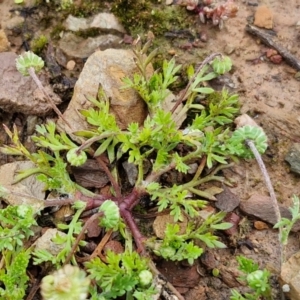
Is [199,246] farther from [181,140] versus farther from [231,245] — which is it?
[181,140]

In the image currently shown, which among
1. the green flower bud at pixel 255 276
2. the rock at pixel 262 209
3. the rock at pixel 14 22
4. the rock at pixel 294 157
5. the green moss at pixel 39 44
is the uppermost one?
the rock at pixel 14 22

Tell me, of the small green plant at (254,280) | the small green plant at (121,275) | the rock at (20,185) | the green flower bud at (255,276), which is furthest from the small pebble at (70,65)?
the green flower bud at (255,276)

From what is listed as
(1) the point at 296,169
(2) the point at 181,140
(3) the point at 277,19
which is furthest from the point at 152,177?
(3) the point at 277,19

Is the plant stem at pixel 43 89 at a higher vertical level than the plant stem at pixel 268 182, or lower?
higher

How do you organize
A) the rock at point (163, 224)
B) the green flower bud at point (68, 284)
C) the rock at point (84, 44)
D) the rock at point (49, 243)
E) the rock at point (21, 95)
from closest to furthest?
the green flower bud at point (68, 284)
the rock at point (49, 243)
the rock at point (163, 224)
the rock at point (21, 95)
the rock at point (84, 44)

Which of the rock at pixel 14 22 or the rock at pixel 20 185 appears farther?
the rock at pixel 14 22

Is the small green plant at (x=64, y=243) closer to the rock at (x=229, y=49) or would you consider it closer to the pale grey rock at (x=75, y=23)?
the pale grey rock at (x=75, y=23)

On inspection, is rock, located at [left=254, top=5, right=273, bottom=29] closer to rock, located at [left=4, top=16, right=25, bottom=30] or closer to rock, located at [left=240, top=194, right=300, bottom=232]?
rock, located at [left=240, top=194, right=300, bottom=232]
